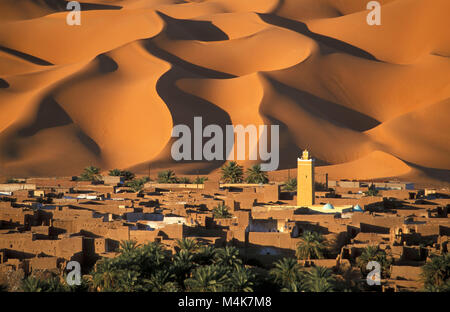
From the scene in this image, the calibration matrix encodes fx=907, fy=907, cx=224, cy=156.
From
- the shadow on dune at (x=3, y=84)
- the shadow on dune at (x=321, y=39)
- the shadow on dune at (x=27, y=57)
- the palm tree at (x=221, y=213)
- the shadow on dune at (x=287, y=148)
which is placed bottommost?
the palm tree at (x=221, y=213)

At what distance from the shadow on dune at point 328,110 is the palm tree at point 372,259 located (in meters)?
46.0

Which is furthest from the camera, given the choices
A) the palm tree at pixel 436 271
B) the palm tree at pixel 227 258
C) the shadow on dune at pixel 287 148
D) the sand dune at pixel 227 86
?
the sand dune at pixel 227 86

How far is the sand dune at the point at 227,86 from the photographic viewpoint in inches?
2489

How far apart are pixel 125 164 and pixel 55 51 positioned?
2939 cm

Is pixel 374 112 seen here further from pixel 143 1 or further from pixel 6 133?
pixel 143 1

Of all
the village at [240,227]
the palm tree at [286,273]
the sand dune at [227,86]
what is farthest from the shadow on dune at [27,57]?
the palm tree at [286,273]

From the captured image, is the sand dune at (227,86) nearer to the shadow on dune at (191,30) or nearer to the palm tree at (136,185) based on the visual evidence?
the shadow on dune at (191,30)

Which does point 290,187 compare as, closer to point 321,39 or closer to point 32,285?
point 32,285

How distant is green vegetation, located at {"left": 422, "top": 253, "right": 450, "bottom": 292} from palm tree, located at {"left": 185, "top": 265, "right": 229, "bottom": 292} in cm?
472

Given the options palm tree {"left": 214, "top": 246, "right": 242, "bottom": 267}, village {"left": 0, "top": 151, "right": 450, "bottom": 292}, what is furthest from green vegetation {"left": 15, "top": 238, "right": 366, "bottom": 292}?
village {"left": 0, "top": 151, "right": 450, "bottom": 292}

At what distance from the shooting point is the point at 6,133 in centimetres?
6388

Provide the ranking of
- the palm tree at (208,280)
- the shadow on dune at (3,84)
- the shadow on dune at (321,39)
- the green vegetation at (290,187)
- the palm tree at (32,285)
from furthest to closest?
1. the shadow on dune at (321,39)
2. the shadow on dune at (3,84)
3. the green vegetation at (290,187)
4. the palm tree at (208,280)
5. the palm tree at (32,285)

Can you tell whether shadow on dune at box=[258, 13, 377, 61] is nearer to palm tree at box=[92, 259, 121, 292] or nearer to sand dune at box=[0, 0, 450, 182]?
sand dune at box=[0, 0, 450, 182]

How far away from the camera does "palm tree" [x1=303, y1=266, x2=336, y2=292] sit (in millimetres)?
19495
